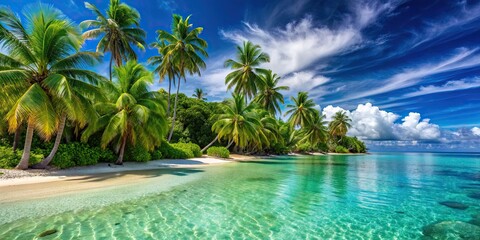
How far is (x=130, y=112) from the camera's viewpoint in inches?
625

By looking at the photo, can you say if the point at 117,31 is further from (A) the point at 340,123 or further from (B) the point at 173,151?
(A) the point at 340,123

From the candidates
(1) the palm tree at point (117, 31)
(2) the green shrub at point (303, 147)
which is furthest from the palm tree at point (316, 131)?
(1) the palm tree at point (117, 31)

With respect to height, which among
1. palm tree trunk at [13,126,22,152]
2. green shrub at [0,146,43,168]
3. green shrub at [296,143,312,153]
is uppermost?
green shrub at [296,143,312,153]

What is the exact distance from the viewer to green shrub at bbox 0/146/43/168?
1138 cm

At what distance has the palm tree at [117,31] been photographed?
22891 millimetres

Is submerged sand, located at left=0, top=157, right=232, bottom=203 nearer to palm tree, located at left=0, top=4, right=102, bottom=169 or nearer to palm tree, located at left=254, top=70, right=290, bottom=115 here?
palm tree, located at left=0, top=4, right=102, bottom=169

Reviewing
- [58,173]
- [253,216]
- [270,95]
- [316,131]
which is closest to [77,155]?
[58,173]

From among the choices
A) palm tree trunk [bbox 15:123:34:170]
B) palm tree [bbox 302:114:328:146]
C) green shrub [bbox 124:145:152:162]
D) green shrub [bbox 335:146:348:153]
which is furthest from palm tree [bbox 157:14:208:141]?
green shrub [bbox 335:146:348:153]

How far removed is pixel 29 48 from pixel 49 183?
6720mm

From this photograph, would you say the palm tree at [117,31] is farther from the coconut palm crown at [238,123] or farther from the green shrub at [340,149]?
the green shrub at [340,149]

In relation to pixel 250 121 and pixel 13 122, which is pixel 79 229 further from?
pixel 250 121

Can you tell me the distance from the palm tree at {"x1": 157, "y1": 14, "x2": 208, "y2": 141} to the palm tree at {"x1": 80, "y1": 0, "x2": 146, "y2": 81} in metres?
2.91

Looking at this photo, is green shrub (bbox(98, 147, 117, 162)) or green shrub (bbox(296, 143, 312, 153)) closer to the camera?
green shrub (bbox(98, 147, 117, 162))

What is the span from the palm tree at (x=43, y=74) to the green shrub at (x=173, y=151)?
31.0ft
